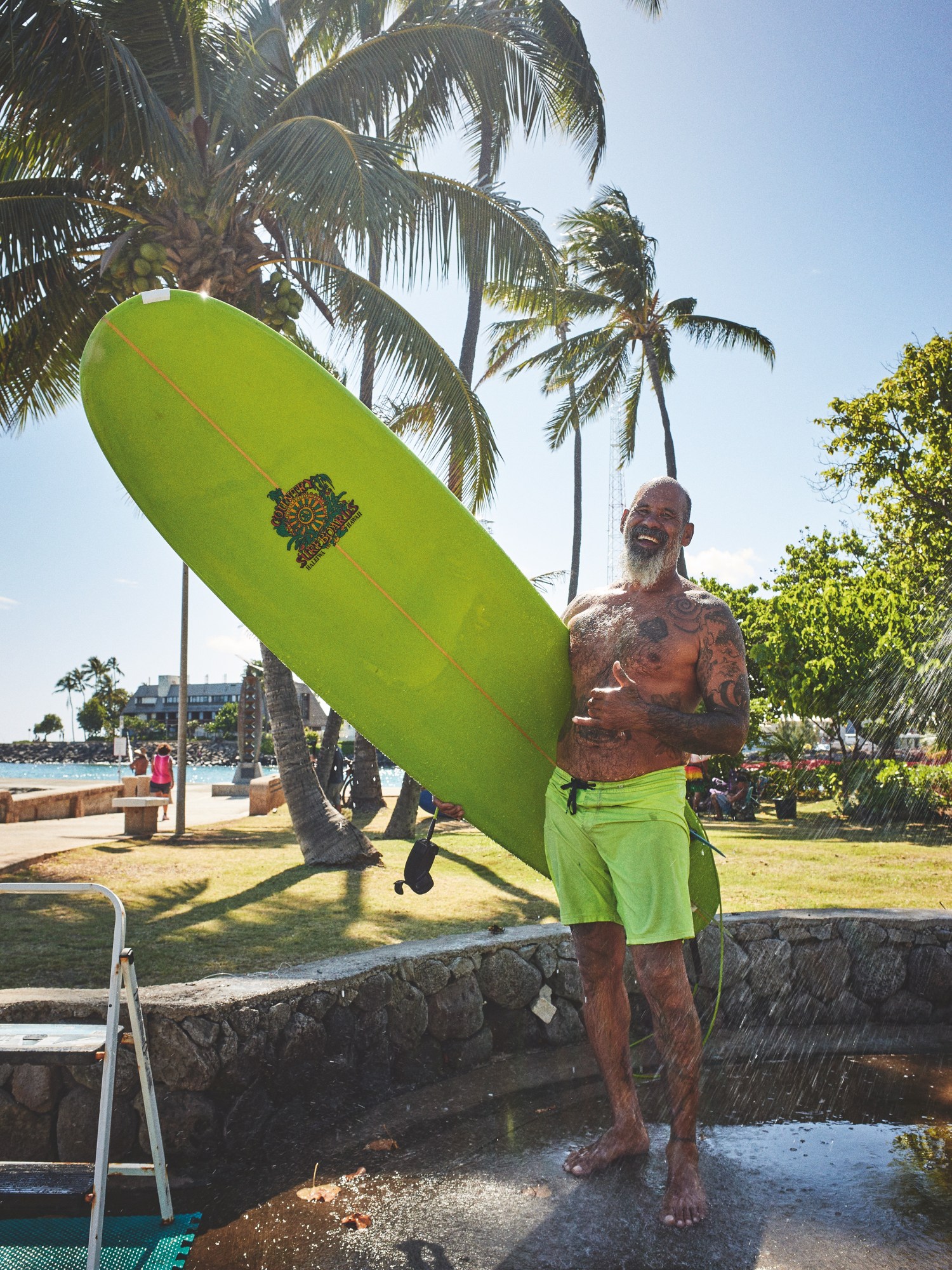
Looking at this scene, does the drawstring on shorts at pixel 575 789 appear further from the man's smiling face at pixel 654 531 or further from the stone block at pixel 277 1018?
the stone block at pixel 277 1018

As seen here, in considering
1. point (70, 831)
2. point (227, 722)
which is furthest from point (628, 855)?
point (227, 722)

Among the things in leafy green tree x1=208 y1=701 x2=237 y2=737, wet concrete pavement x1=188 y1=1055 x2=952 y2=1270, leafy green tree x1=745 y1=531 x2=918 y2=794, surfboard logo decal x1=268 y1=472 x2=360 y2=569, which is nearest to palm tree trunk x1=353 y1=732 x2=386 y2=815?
leafy green tree x1=745 y1=531 x2=918 y2=794

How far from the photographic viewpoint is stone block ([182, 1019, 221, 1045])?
259cm

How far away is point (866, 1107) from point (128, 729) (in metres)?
102

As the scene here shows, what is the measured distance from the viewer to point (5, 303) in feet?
22.8

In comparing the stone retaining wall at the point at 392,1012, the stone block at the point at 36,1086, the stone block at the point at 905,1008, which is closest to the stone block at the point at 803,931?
the stone retaining wall at the point at 392,1012

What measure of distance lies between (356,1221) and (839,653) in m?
13.6

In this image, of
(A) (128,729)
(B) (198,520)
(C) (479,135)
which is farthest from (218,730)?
(B) (198,520)

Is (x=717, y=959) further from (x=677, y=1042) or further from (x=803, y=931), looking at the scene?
(x=677, y=1042)

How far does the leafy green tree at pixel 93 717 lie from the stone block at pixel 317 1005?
110 meters

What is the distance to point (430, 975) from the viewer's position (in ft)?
10.7

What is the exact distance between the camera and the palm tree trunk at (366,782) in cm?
1209

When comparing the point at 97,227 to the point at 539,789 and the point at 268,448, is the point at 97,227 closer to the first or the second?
the point at 268,448

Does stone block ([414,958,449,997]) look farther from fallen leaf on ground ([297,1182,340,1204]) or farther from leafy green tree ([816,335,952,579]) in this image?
leafy green tree ([816,335,952,579])
